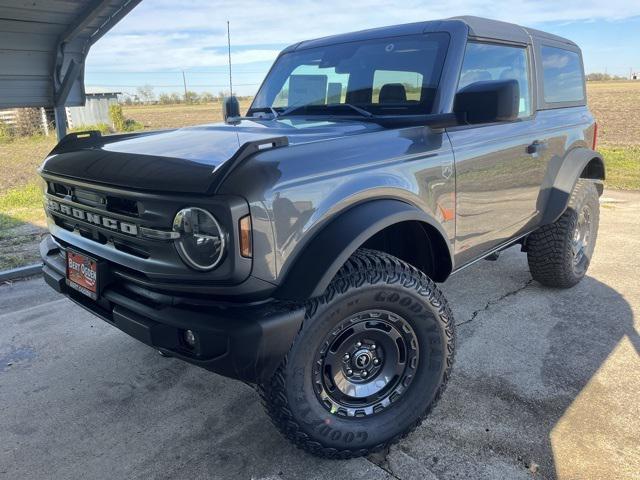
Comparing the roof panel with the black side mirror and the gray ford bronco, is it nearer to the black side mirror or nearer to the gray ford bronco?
the black side mirror

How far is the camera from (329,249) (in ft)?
6.66

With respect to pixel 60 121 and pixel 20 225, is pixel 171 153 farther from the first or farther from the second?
→ pixel 20 225

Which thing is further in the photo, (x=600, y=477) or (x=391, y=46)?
(x=391, y=46)

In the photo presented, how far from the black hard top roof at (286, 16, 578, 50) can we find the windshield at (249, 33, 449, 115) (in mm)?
50

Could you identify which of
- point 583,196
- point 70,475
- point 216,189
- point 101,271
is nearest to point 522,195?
point 583,196

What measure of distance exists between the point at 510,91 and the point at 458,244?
0.86 metres

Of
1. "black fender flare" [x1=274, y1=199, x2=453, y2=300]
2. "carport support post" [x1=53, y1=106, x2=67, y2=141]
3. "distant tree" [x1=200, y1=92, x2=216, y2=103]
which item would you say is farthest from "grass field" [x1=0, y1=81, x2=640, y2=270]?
"distant tree" [x1=200, y1=92, x2=216, y2=103]

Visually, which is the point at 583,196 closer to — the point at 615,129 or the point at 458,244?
the point at 458,244

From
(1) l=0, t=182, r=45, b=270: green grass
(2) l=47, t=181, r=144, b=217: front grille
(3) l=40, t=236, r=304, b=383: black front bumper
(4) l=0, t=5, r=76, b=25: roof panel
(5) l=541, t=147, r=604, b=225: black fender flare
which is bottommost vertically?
(1) l=0, t=182, r=45, b=270: green grass

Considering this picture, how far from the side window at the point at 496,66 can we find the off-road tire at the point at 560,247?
997mm

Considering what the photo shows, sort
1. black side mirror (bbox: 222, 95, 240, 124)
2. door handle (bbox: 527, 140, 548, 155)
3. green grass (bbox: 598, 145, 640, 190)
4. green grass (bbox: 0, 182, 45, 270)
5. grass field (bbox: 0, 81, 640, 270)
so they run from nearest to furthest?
door handle (bbox: 527, 140, 548, 155), black side mirror (bbox: 222, 95, 240, 124), green grass (bbox: 0, 182, 45, 270), grass field (bbox: 0, 81, 640, 270), green grass (bbox: 598, 145, 640, 190)

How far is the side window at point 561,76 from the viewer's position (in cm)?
379

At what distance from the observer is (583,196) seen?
413cm

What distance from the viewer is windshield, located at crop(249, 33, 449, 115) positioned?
9.71 ft
